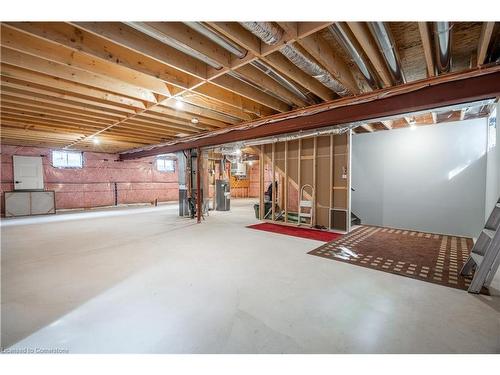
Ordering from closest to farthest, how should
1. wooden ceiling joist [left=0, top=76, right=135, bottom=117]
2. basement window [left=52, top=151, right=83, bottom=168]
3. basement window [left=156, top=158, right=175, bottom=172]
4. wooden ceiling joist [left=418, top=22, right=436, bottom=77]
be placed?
wooden ceiling joist [left=418, top=22, right=436, bottom=77] < wooden ceiling joist [left=0, top=76, right=135, bottom=117] < basement window [left=52, top=151, right=83, bottom=168] < basement window [left=156, top=158, right=175, bottom=172]

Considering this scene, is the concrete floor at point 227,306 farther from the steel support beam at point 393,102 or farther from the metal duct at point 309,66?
the metal duct at point 309,66

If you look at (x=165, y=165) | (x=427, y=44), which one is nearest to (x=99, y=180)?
(x=165, y=165)

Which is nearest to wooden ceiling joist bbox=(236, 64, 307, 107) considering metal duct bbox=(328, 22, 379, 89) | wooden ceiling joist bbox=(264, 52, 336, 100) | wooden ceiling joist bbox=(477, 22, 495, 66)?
wooden ceiling joist bbox=(264, 52, 336, 100)

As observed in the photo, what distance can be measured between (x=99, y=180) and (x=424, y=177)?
11285mm

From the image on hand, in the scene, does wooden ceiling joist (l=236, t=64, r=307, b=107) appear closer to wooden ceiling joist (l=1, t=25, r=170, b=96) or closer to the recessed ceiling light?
wooden ceiling joist (l=1, t=25, r=170, b=96)

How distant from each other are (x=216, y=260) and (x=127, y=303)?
4.23 feet

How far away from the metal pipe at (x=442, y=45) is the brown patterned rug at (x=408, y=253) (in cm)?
235

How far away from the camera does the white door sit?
7.54 meters

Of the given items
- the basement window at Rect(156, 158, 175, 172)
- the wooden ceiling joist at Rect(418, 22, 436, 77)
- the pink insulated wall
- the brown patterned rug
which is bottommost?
the brown patterned rug

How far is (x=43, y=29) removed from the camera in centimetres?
192

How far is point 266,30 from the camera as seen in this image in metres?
1.80

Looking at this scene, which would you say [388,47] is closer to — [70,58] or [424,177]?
[70,58]

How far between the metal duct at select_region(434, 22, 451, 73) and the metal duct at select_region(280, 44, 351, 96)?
0.96 meters
